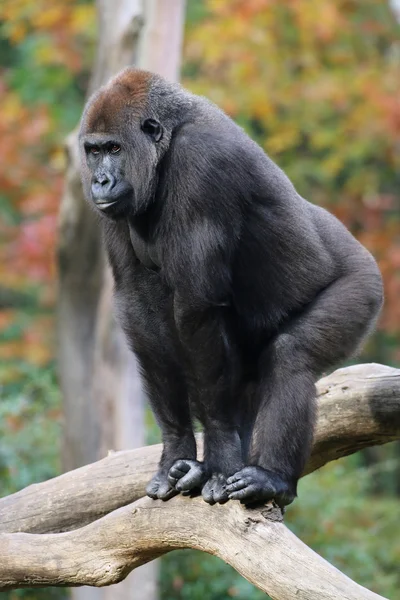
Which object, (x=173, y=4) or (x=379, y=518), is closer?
(x=173, y=4)

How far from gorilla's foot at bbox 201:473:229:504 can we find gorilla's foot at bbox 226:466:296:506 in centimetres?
4

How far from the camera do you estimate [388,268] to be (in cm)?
1086

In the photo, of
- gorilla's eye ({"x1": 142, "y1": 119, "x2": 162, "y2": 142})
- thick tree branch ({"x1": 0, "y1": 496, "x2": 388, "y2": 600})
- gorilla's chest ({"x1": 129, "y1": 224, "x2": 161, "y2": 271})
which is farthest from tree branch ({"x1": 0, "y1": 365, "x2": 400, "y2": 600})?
gorilla's eye ({"x1": 142, "y1": 119, "x2": 162, "y2": 142})

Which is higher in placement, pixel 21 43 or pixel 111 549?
pixel 21 43

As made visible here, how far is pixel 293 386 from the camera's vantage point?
425 centimetres

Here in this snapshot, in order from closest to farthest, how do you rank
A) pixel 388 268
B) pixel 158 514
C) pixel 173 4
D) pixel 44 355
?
pixel 158 514 < pixel 173 4 < pixel 388 268 < pixel 44 355

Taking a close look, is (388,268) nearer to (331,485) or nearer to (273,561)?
(331,485)

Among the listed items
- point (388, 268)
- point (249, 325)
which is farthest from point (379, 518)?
point (249, 325)

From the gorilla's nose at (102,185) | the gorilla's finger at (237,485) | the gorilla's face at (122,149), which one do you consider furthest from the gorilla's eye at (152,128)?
the gorilla's finger at (237,485)

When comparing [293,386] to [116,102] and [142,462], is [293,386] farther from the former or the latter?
[116,102]

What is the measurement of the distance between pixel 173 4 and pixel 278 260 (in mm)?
4651

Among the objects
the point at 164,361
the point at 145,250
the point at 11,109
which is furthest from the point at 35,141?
the point at 164,361

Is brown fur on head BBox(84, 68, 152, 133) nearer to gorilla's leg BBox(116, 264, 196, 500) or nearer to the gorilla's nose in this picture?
the gorilla's nose

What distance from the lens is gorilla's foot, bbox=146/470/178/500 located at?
4.41m
